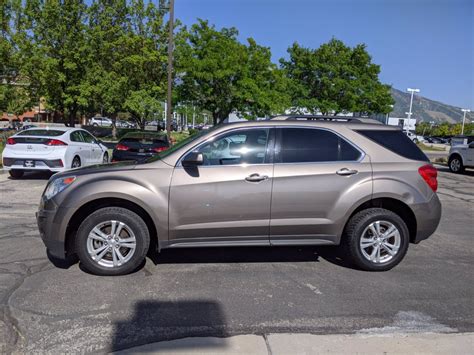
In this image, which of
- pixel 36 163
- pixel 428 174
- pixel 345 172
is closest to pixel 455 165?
pixel 428 174

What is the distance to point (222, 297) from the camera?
4047 millimetres

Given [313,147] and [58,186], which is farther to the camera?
[313,147]

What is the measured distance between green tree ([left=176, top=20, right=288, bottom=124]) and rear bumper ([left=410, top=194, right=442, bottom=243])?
17328mm

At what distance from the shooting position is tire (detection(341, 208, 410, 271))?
15.5ft

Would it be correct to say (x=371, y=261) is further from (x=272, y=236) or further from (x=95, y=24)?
(x=95, y=24)

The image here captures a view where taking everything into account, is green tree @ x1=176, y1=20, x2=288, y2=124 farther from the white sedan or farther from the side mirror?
the side mirror

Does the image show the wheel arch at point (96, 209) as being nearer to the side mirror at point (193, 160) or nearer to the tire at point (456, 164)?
the side mirror at point (193, 160)

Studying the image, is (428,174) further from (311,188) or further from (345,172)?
(311,188)

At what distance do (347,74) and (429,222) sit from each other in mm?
31336

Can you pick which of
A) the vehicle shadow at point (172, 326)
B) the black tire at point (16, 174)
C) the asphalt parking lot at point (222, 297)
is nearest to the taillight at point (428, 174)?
the asphalt parking lot at point (222, 297)

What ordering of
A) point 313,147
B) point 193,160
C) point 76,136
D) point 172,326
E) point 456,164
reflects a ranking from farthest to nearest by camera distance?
point 456,164 < point 76,136 < point 313,147 < point 193,160 < point 172,326

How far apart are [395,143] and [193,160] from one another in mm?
2523

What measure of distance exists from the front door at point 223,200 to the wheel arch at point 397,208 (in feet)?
3.74

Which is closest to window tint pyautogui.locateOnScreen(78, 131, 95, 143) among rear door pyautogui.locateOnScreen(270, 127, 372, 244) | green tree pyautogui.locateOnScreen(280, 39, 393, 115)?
rear door pyautogui.locateOnScreen(270, 127, 372, 244)
